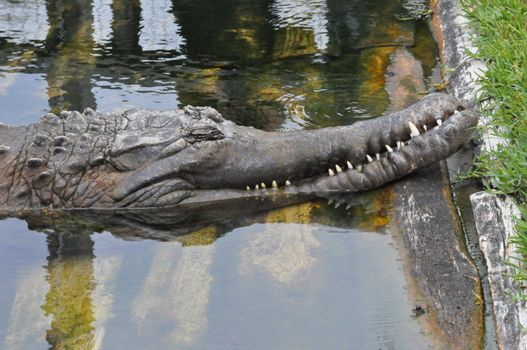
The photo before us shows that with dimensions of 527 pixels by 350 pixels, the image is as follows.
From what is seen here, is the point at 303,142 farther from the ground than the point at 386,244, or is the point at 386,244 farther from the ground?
the point at 303,142

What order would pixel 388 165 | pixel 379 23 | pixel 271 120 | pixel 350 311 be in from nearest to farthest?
pixel 350 311
pixel 388 165
pixel 271 120
pixel 379 23

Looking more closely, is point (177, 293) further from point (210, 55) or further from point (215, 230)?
point (210, 55)

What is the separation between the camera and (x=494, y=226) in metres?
4.57

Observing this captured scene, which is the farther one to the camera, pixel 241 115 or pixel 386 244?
pixel 241 115

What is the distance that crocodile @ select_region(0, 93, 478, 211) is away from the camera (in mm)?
5363

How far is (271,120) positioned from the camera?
6480mm

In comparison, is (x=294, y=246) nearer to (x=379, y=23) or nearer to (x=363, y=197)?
(x=363, y=197)

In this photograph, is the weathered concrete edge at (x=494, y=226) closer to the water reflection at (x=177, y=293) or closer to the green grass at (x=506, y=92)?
the green grass at (x=506, y=92)

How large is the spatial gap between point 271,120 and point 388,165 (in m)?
1.38

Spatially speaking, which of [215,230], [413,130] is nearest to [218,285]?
[215,230]

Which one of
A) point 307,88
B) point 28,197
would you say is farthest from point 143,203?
point 307,88

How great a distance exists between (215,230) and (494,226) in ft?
5.25

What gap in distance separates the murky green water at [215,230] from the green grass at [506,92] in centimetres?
60

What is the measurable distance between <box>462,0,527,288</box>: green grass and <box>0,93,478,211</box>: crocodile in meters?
0.24
